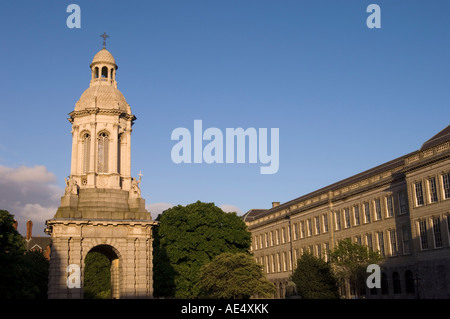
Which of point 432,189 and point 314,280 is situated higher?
point 432,189

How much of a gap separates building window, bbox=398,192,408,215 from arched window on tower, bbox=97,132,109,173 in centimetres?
3827

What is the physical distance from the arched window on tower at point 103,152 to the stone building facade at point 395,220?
29.0 m

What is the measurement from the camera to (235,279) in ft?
198

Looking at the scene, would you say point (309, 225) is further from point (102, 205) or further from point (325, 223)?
point (102, 205)

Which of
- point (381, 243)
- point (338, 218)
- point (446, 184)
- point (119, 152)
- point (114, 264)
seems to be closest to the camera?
point (114, 264)

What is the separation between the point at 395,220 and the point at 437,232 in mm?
9978

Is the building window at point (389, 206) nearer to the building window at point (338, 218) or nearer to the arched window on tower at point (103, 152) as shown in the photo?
the building window at point (338, 218)

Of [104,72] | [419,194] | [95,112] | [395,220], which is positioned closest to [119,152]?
[95,112]

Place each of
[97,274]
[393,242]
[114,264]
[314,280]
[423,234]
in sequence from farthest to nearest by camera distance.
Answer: [97,274] → [393,242] → [423,234] → [314,280] → [114,264]

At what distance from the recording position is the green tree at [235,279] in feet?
197

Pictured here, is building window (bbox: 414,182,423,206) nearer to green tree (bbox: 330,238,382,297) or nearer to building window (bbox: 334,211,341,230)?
green tree (bbox: 330,238,382,297)
